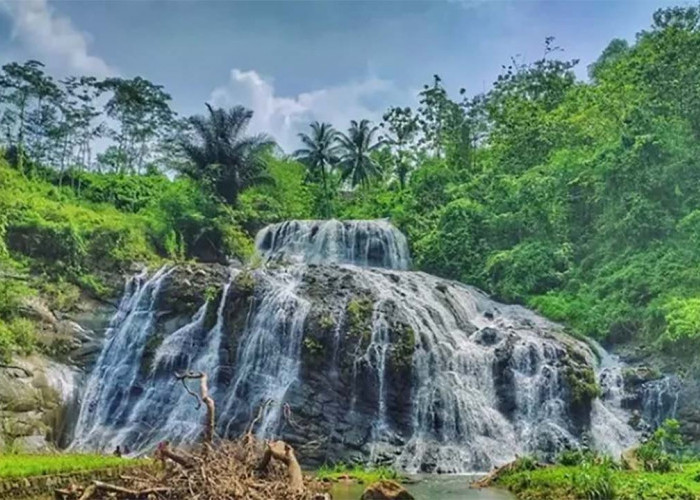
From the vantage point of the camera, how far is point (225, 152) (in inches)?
1473

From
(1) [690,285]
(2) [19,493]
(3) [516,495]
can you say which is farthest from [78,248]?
(1) [690,285]

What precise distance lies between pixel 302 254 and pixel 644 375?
16478 millimetres

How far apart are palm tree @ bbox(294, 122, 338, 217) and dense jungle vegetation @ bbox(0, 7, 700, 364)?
108mm

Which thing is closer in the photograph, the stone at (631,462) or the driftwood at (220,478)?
the driftwood at (220,478)

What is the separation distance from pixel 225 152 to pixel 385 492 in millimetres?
26861

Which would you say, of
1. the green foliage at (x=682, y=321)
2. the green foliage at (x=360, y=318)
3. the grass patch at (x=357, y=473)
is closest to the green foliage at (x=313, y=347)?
the green foliage at (x=360, y=318)

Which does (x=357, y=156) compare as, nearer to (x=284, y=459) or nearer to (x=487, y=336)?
(x=487, y=336)

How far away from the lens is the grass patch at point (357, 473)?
16.6 metres

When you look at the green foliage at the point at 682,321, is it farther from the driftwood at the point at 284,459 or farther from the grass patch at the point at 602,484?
the driftwood at the point at 284,459

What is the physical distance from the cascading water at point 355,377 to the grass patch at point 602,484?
409 centimetres

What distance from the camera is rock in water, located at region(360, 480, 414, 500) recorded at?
520 inches

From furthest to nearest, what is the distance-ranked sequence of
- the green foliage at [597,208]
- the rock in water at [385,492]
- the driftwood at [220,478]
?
the green foliage at [597,208] < the rock in water at [385,492] < the driftwood at [220,478]

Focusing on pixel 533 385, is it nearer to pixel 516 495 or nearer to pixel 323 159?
pixel 516 495

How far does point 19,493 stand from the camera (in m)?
12.4
